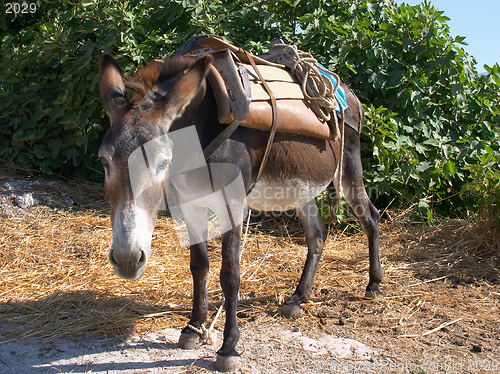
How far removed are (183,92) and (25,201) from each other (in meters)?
3.18

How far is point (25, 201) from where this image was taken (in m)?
4.25

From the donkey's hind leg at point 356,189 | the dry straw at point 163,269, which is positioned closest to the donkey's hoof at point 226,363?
the dry straw at point 163,269

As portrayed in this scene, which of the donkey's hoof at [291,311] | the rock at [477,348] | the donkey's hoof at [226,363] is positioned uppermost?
the rock at [477,348]

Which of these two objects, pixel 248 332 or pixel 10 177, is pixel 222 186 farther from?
pixel 10 177

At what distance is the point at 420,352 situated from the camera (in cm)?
236

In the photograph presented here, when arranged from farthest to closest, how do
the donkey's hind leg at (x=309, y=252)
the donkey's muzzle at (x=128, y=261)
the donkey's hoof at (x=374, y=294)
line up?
1. the donkey's hoof at (x=374, y=294)
2. the donkey's hind leg at (x=309, y=252)
3. the donkey's muzzle at (x=128, y=261)

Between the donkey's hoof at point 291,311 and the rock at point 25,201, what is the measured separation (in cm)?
295

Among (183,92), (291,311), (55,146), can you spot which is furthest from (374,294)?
(55,146)

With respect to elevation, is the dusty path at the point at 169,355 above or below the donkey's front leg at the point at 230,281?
below

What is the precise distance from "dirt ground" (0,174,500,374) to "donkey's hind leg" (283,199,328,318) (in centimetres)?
12

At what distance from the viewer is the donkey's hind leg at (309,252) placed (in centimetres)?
294

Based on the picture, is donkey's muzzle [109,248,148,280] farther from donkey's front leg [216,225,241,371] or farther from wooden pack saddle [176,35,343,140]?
wooden pack saddle [176,35,343,140]

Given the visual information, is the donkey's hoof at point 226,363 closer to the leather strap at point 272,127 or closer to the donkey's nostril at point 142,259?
the donkey's nostril at point 142,259

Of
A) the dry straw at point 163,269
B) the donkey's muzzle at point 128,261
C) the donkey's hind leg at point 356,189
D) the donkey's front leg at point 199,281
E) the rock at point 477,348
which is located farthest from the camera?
the donkey's hind leg at point 356,189
